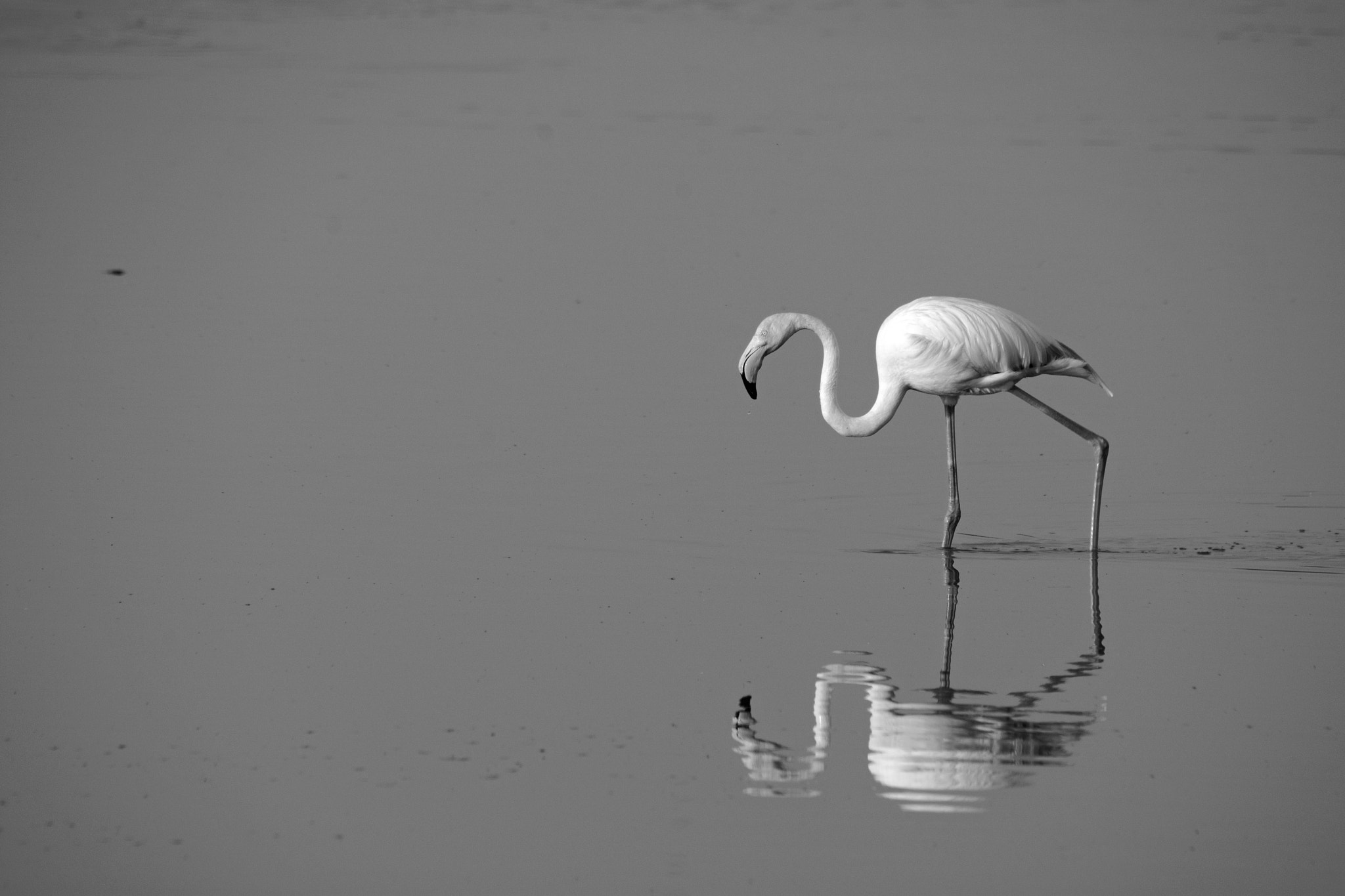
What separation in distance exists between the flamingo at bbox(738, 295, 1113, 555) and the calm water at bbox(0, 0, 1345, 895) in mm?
484

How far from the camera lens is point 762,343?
8672 millimetres

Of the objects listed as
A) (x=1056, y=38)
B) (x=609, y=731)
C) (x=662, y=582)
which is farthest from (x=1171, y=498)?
(x=1056, y=38)

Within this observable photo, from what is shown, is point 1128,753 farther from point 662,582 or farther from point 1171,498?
point 1171,498

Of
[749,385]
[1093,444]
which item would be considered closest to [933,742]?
[749,385]

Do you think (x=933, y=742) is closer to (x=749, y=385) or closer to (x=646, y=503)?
(x=646, y=503)

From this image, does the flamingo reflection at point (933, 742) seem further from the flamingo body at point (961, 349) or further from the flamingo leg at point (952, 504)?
the flamingo body at point (961, 349)

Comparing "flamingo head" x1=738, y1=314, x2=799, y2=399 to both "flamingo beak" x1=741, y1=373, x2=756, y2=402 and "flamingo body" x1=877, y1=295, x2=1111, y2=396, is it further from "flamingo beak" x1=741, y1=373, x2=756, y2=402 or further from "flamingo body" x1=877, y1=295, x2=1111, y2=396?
"flamingo body" x1=877, y1=295, x2=1111, y2=396

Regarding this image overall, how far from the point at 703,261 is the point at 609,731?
7.88 m

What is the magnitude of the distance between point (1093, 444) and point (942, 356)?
856 mm

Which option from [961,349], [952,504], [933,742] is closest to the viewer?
[933,742]

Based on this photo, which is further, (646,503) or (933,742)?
(646,503)

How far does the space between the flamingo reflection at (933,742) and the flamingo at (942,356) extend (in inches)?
95.6

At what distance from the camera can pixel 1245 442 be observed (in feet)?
32.6

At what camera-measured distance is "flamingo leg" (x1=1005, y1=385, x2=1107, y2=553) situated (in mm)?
8078
